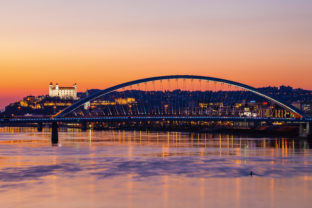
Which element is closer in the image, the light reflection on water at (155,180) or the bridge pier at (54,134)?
the light reflection on water at (155,180)

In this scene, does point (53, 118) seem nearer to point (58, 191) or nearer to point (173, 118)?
point (173, 118)

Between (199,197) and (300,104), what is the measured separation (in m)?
120

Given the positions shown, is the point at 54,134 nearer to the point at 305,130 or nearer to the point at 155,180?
the point at 305,130

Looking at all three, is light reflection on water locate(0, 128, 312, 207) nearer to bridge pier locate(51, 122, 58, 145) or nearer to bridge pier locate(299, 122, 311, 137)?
bridge pier locate(51, 122, 58, 145)

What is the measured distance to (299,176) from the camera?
39.0 meters

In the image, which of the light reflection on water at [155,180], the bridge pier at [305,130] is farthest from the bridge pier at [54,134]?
the bridge pier at [305,130]

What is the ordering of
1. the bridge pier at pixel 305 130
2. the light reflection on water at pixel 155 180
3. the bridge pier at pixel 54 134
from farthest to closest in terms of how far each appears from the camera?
the bridge pier at pixel 305 130 → the bridge pier at pixel 54 134 → the light reflection on water at pixel 155 180

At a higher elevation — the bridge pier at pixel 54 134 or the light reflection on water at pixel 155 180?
the bridge pier at pixel 54 134

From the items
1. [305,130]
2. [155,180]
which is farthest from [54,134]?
[155,180]

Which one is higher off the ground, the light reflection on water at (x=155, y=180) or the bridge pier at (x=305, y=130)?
the bridge pier at (x=305, y=130)

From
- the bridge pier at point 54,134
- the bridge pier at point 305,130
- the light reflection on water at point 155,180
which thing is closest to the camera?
the light reflection on water at point 155,180

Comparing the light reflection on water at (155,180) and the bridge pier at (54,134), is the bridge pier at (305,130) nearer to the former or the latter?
the light reflection on water at (155,180)

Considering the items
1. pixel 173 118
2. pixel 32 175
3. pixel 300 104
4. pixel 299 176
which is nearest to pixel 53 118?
pixel 173 118

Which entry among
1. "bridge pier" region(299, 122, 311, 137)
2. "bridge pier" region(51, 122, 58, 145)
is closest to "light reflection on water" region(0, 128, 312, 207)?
"bridge pier" region(51, 122, 58, 145)
